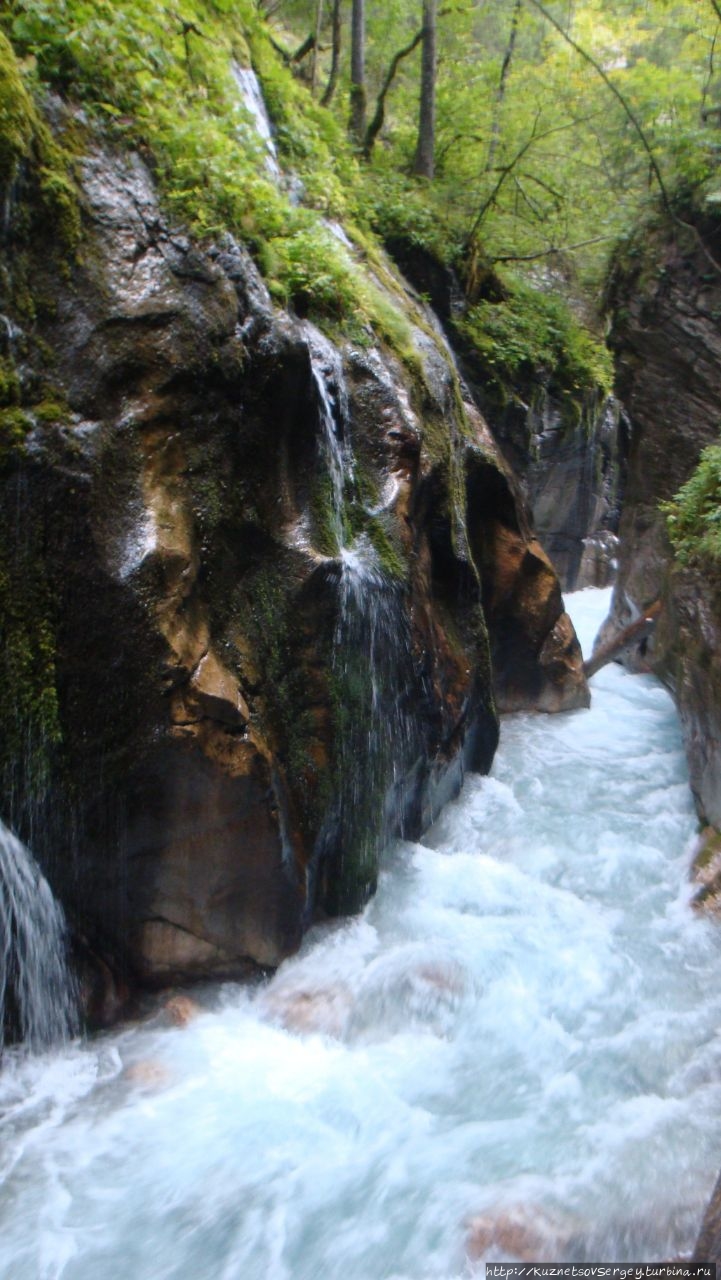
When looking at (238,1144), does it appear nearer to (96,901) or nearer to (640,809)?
(96,901)

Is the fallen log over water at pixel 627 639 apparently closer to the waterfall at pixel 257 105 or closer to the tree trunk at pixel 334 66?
the waterfall at pixel 257 105

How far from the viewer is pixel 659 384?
11.8 m

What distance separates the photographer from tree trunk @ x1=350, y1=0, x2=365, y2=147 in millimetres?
11742

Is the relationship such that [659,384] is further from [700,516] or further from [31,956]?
[31,956]

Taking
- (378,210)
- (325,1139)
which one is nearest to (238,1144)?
(325,1139)

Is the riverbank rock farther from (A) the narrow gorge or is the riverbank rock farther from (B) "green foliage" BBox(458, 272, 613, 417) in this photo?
(B) "green foliage" BBox(458, 272, 613, 417)

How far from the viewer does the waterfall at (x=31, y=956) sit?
431 centimetres

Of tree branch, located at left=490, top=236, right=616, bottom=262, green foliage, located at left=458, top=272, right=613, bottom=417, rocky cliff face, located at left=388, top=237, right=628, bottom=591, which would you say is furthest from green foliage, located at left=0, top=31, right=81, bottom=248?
tree branch, located at left=490, top=236, right=616, bottom=262

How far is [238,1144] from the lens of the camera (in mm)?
4246

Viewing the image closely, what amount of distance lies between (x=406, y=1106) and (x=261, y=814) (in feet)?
5.47

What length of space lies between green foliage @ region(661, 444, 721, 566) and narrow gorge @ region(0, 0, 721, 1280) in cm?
5

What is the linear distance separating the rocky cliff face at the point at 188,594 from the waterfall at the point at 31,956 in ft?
0.41

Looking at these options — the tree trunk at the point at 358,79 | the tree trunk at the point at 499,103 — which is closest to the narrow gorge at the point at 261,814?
the tree trunk at the point at 358,79

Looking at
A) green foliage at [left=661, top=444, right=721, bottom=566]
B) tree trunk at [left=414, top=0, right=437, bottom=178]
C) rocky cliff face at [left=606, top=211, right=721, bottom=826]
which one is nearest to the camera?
green foliage at [left=661, top=444, right=721, bottom=566]
